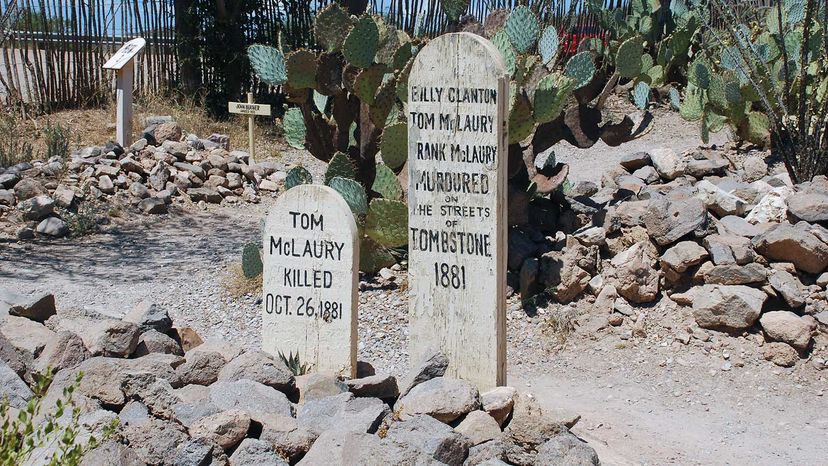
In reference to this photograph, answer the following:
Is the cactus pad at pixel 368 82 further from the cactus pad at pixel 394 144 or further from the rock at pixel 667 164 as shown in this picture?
the rock at pixel 667 164

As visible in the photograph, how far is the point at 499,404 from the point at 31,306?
2627 mm

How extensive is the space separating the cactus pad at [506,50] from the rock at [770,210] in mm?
1847

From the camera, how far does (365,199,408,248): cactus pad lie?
6.65 m

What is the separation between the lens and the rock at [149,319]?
5.20 m

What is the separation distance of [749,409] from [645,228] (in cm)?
164

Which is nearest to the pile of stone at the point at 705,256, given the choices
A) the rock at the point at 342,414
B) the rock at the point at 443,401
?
the rock at the point at 443,401

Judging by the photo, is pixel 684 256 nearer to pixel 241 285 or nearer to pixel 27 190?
pixel 241 285

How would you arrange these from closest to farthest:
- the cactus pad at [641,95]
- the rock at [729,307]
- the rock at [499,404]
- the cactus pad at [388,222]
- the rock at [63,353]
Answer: the rock at [499,404] → the rock at [63,353] → the rock at [729,307] → the cactus pad at [388,222] → the cactus pad at [641,95]

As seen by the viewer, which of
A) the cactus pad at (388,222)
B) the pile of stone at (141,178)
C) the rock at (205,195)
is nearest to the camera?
the cactus pad at (388,222)

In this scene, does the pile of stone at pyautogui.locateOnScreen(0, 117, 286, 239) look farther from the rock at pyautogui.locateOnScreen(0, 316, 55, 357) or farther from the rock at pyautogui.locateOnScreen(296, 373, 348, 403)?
the rock at pyautogui.locateOnScreen(296, 373, 348, 403)

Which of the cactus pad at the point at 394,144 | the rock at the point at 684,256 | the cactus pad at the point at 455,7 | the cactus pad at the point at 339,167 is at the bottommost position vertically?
the rock at the point at 684,256

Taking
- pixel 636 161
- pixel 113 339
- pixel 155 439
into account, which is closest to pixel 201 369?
pixel 113 339

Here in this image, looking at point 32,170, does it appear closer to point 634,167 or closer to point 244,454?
point 634,167

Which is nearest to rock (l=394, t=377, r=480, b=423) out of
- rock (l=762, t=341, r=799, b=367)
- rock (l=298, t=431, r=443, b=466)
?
rock (l=298, t=431, r=443, b=466)
